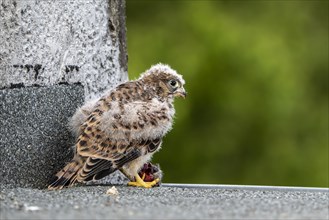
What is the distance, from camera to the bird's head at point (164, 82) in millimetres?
7000

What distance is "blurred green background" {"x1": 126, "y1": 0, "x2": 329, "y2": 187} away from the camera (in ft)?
35.9

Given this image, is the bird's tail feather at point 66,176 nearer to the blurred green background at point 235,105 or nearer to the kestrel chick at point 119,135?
the kestrel chick at point 119,135

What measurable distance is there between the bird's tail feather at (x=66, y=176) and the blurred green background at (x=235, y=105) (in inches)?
170

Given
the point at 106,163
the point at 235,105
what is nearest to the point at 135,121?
the point at 106,163

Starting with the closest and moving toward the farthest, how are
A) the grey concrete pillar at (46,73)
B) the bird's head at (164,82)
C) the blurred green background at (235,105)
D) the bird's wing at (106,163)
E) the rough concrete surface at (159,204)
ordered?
1. the rough concrete surface at (159,204)
2. the grey concrete pillar at (46,73)
3. the bird's wing at (106,163)
4. the bird's head at (164,82)
5. the blurred green background at (235,105)

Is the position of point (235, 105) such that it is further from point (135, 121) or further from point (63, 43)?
point (135, 121)

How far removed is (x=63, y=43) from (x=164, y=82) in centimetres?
63

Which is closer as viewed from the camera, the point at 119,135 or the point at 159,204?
the point at 159,204

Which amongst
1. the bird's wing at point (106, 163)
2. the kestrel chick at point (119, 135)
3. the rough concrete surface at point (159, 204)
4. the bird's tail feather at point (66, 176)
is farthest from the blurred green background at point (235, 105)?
the rough concrete surface at point (159, 204)

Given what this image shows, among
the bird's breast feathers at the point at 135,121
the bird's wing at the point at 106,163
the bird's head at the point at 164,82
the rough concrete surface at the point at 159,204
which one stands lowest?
the rough concrete surface at the point at 159,204

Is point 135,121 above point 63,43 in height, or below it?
below

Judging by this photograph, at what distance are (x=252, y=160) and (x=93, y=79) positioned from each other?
4.08 m

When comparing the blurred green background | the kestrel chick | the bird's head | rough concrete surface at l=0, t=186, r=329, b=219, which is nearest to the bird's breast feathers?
the kestrel chick

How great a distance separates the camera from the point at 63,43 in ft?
22.4
